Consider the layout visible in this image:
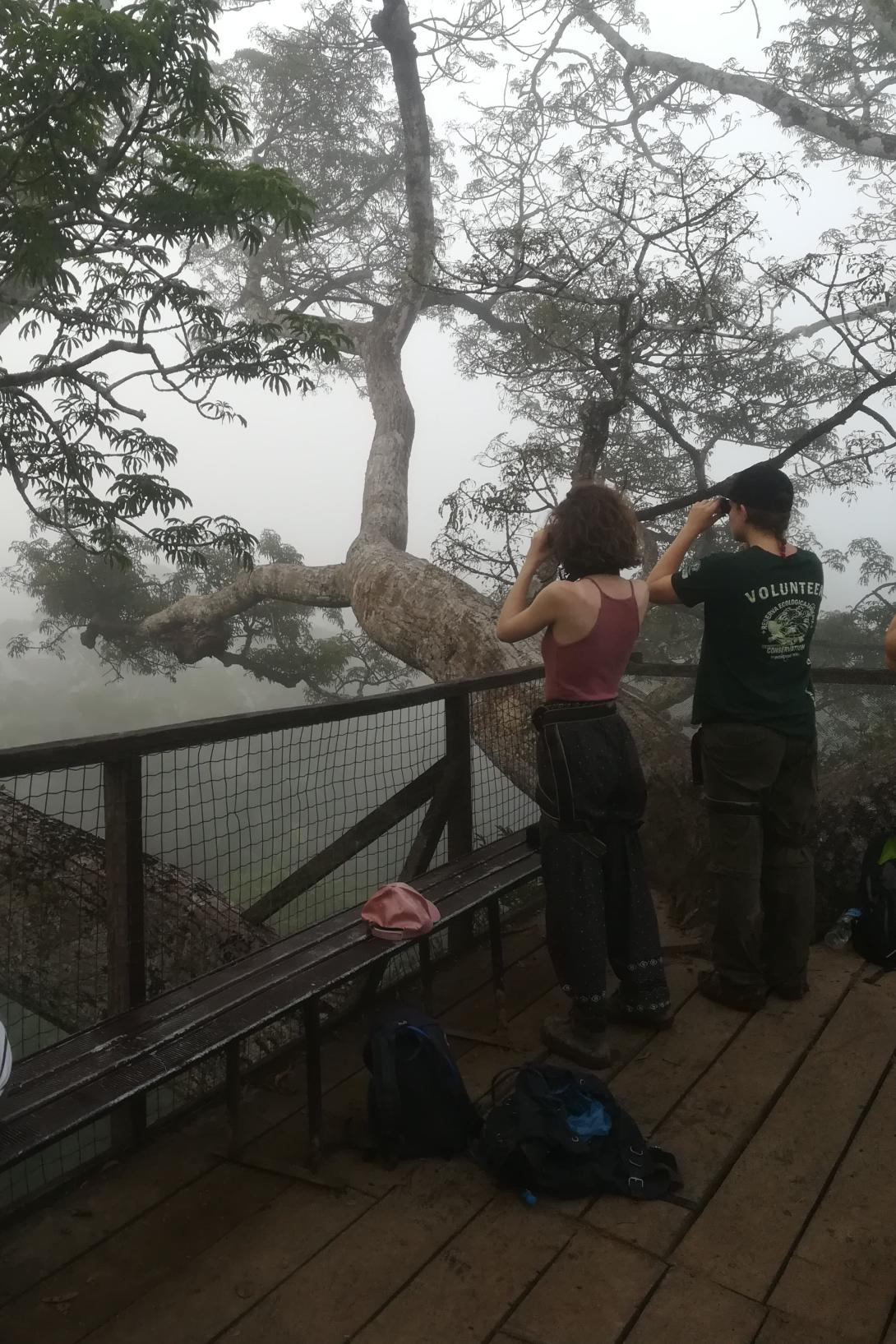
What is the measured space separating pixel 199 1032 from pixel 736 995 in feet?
5.66

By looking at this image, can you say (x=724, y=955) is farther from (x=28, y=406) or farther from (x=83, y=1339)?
(x=28, y=406)

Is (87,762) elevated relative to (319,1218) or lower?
elevated

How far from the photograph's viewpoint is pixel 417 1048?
87.2 inches

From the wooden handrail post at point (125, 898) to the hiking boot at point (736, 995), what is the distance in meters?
1.78

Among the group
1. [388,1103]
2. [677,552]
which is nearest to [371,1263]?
[388,1103]

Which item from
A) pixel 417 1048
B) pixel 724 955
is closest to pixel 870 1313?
pixel 417 1048

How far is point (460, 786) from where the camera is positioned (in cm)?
365

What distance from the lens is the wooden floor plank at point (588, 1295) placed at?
1643 mm

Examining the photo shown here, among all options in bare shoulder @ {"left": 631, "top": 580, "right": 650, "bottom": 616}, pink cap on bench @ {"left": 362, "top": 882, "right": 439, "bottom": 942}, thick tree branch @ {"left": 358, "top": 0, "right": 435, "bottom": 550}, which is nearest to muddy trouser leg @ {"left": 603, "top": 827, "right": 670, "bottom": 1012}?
pink cap on bench @ {"left": 362, "top": 882, "right": 439, "bottom": 942}

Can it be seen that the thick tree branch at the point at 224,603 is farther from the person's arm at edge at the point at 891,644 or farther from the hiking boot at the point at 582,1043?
→ the person's arm at edge at the point at 891,644

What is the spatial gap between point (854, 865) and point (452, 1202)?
2.30 m

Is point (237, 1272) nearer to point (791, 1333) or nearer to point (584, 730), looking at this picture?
point (791, 1333)

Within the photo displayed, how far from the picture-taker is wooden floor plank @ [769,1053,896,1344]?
1.68 meters

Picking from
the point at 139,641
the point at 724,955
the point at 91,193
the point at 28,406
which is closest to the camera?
the point at 724,955
